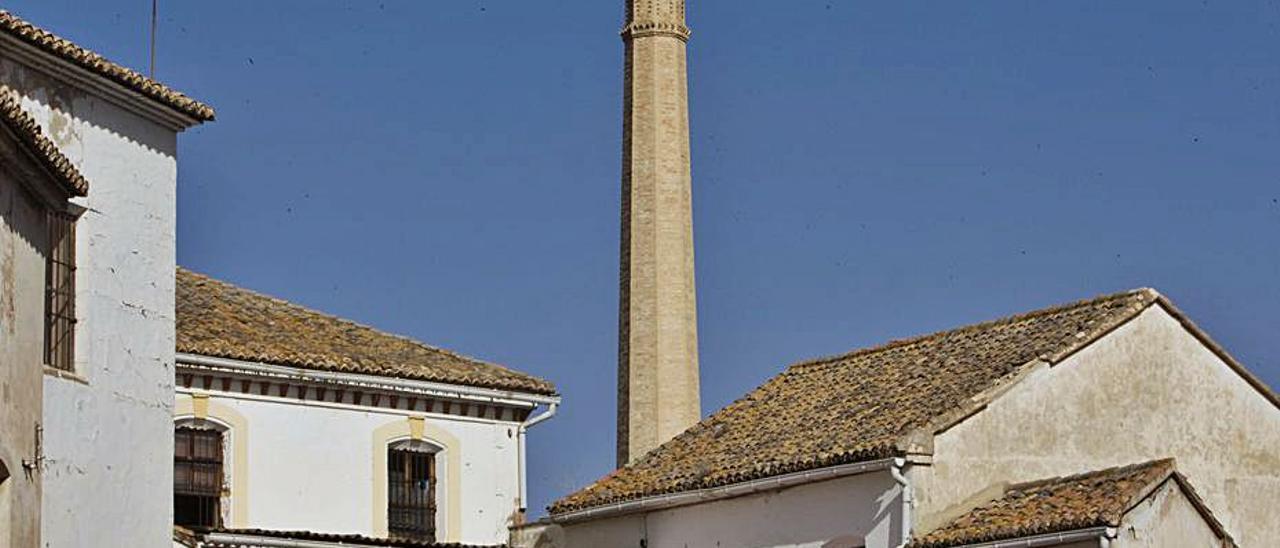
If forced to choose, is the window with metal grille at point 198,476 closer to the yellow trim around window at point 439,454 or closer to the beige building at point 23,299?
the yellow trim around window at point 439,454

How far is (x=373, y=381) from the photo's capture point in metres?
34.3

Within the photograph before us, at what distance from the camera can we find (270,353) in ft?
109

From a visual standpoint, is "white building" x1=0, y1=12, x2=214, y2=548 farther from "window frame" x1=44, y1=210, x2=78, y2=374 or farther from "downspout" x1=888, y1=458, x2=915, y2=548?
"downspout" x1=888, y1=458, x2=915, y2=548

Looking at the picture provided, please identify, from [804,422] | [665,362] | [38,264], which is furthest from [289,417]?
[665,362]

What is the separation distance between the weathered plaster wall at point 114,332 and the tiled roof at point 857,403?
9293 mm

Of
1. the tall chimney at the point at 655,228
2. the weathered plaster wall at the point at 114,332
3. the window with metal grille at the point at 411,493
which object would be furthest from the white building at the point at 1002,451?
the tall chimney at the point at 655,228

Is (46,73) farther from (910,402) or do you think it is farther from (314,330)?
(910,402)

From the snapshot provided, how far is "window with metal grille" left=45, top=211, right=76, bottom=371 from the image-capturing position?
80.5 feet

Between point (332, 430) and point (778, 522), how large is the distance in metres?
6.09

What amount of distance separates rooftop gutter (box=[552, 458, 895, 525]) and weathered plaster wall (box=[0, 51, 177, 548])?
357 inches

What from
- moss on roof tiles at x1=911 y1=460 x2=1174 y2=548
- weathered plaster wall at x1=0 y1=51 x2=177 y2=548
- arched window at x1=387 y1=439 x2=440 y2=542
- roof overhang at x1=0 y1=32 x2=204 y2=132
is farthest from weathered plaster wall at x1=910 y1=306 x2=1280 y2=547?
roof overhang at x1=0 y1=32 x2=204 y2=132

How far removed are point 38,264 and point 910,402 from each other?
1400 centimetres

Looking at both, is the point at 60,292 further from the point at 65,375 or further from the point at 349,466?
the point at 349,466

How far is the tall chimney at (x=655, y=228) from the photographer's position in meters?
62.3
